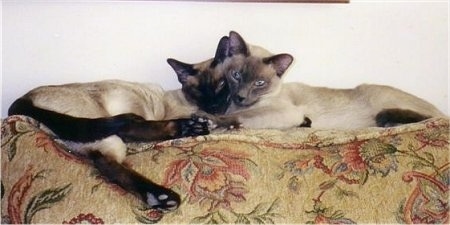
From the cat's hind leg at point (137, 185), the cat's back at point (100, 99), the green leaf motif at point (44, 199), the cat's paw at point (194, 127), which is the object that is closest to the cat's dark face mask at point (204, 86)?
the cat's back at point (100, 99)

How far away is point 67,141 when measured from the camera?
151 cm

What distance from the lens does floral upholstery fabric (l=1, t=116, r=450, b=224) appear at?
1.37 metres

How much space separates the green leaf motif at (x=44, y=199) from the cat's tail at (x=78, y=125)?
0.16 metres

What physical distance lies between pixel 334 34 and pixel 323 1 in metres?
0.13

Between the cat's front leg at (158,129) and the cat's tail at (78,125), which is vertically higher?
the cat's tail at (78,125)

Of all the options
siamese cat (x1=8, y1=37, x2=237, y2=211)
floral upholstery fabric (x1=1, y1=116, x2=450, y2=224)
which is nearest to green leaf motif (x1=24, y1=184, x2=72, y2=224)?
floral upholstery fabric (x1=1, y1=116, x2=450, y2=224)

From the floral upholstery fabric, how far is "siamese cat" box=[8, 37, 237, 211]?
29 mm

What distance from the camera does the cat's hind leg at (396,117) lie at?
1821 mm

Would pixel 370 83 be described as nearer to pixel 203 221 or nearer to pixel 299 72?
pixel 299 72

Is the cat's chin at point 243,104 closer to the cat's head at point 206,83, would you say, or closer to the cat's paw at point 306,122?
the cat's head at point 206,83

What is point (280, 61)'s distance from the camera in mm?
1910

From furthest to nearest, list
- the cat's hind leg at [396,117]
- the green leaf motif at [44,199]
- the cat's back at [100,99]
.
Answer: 1. the cat's hind leg at [396,117]
2. the cat's back at [100,99]
3. the green leaf motif at [44,199]

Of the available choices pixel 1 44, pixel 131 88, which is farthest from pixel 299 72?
pixel 1 44

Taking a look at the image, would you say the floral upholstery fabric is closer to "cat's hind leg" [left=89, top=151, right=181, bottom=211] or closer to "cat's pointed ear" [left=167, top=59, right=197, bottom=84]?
"cat's hind leg" [left=89, top=151, right=181, bottom=211]
